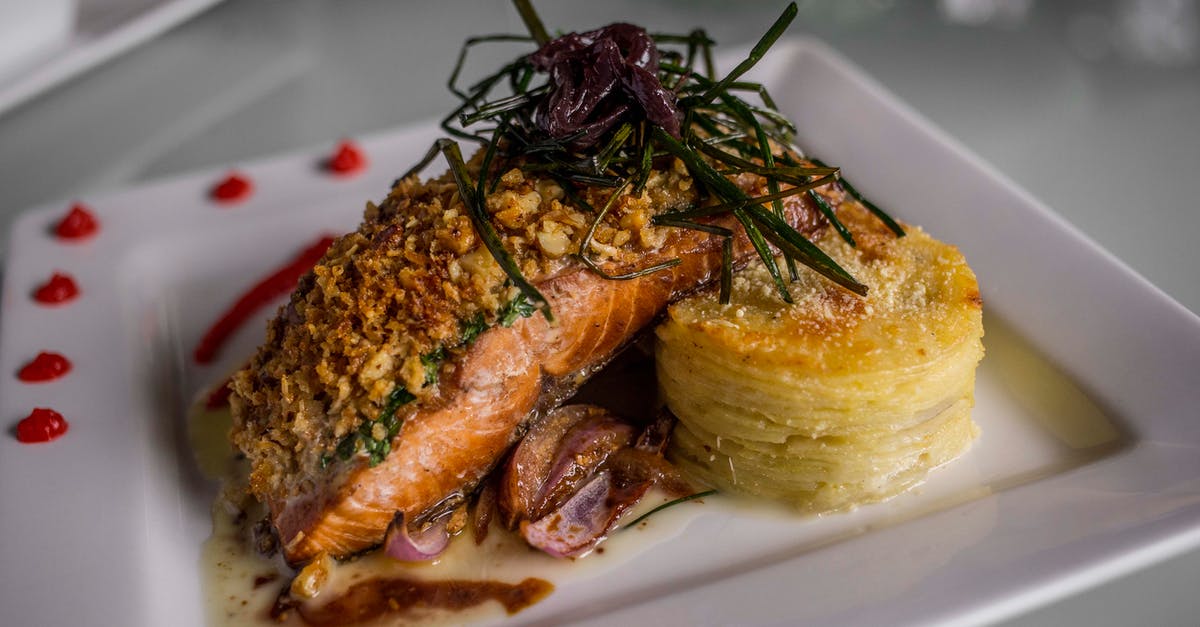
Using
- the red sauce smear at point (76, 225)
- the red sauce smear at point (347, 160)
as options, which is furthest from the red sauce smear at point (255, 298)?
the red sauce smear at point (76, 225)

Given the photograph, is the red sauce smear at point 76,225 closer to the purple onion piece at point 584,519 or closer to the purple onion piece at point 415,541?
the purple onion piece at point 415,541

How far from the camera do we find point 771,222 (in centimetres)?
301

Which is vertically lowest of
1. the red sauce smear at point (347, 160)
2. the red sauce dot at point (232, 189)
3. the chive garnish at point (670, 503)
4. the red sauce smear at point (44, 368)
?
the red sauce smear at point (44, 368)

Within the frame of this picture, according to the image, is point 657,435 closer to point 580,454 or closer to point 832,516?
point 580,454

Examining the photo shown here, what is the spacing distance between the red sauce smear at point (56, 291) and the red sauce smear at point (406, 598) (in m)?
1.70

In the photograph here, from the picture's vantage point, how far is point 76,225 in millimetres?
4281

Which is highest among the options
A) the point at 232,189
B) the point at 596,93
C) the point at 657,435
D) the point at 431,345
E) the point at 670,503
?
the point at 596,93

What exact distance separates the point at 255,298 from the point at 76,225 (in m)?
0.82

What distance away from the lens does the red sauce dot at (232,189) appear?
14.8 ft

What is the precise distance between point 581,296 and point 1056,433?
1.52 metres

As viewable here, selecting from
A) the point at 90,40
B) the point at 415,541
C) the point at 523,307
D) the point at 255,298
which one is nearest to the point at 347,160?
the point at 255,298

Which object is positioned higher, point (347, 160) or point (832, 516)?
point (347, 160)

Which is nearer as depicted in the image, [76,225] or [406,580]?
[406,580]

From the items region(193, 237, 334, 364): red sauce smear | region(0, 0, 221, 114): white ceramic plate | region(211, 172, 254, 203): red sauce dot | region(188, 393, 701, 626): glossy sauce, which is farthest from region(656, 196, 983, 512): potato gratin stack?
region(0, 0, 221, 114): white ceramic plate
